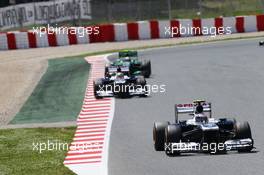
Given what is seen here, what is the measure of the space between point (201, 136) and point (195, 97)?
833cm

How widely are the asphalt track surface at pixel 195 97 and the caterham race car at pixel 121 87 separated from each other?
44cm

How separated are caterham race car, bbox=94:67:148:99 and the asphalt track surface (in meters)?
0.44

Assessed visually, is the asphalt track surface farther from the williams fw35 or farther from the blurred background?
the blurred background

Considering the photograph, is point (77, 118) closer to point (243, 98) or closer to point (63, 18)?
point (243, 98)

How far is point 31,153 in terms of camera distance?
15.3 m

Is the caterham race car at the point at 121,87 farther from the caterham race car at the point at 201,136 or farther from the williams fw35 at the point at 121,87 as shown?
the caterham race car at the point at 201,136

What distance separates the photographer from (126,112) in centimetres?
2033

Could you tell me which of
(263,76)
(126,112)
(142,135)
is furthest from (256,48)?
(142,135)

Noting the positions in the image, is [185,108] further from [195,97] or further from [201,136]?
[195,97]

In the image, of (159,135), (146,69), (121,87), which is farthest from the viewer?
(146,69)

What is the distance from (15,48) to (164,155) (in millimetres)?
29196

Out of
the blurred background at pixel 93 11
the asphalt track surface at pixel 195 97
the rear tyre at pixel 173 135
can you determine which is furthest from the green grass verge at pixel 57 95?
the blurred background at pixel 93 11

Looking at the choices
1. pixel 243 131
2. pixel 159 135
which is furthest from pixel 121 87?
pixel 243 131

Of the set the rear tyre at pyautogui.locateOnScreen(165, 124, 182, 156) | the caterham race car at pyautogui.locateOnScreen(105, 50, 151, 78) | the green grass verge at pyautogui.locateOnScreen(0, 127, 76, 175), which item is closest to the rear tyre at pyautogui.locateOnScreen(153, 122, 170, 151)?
the rear tyre at pyautogui.locateOnScreen(165, 124, 182, 156)
